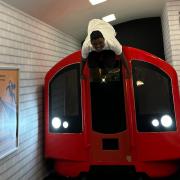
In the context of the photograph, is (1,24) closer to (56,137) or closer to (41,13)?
(41,13)

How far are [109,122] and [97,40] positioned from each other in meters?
0.93

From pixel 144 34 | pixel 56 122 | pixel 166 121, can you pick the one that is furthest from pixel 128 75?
pixel 144 34

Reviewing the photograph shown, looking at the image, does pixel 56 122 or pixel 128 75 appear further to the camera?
pixel 56 122

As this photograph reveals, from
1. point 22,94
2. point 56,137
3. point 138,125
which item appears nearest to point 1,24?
point 22,94

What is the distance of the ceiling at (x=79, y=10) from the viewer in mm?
2887

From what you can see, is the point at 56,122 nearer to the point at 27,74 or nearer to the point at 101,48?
the point at 27,74

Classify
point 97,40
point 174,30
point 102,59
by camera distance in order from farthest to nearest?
point 174,30
point 102,59
point 97,40

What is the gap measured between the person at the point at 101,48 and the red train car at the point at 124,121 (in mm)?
237

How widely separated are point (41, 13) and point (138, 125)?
1839 mm

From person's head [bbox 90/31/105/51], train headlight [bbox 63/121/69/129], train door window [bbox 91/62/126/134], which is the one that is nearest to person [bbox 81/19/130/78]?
person's head [bbox 90/31/105/51]

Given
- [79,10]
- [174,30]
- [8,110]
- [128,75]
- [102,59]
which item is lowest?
[8,110]

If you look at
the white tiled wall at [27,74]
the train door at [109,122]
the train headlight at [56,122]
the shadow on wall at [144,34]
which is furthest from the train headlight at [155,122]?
the shadow on wall at [144,34]

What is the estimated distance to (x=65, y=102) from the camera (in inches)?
114

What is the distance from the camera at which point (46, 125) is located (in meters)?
2.94
